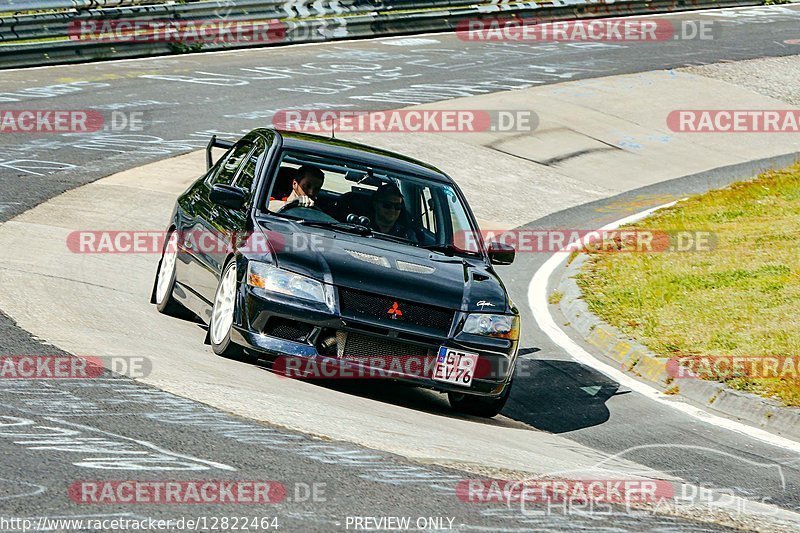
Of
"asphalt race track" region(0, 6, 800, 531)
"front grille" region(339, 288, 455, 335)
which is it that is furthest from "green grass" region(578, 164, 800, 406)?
"front grille" region(339, 288, 455, 335)

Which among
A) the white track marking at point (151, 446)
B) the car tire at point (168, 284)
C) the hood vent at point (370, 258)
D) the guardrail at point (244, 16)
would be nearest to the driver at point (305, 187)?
the hood vent at point (370, 258)

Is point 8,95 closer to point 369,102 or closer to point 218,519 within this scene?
point 369,102

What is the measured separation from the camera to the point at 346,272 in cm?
792

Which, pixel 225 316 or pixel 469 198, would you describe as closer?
pixel 225 316

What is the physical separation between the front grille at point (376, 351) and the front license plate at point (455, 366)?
163 mm

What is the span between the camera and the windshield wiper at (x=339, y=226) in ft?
28.6

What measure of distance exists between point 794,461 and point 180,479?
4.39 metres

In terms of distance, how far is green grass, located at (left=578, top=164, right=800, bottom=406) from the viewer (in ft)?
34.1

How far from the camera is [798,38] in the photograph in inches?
1190

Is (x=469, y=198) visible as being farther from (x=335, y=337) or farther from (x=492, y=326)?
(x=335, y=337)

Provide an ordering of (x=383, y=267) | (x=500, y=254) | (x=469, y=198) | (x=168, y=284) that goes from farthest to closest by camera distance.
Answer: (x=469, y=198) < (x=168, y=284) < (x=500, y=254) < (x=383, y=267)

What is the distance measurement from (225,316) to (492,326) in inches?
69.5

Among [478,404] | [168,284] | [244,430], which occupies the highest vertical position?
[244,430]

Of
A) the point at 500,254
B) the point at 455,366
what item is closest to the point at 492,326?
the point at 455,366
